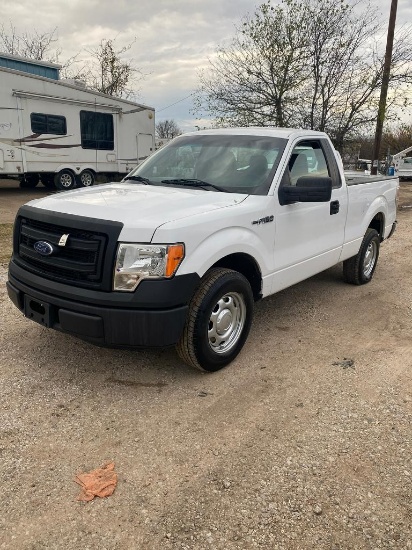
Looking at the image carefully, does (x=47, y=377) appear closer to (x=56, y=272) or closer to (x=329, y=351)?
(x=56, y=272)

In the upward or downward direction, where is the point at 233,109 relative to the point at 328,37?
downward

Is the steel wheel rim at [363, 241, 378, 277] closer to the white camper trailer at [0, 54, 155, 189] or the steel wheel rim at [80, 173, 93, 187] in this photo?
the white camper trailer at [0, 54, 155, 189]

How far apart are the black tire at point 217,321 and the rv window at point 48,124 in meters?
12.2

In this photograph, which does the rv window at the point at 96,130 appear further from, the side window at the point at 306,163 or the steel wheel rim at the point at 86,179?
the side window at the point at 306,163

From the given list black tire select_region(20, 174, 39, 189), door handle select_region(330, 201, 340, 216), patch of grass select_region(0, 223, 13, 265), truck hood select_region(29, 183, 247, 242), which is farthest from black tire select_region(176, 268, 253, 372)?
black tire select_region(20, 174, 39, 189)

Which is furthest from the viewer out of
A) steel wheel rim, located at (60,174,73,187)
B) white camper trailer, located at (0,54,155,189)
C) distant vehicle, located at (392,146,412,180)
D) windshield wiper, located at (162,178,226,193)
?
distant vehicle, located at (392,146,412,180)

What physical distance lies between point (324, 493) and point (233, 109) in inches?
709

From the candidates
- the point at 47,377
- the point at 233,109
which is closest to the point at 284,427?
the point at 47,377

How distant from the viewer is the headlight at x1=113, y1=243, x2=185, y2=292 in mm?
2963

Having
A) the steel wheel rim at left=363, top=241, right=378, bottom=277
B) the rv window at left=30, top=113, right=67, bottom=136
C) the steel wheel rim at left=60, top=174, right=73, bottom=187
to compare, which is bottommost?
the steel wheel rim at left=363, top=241, right=378, bottom=277

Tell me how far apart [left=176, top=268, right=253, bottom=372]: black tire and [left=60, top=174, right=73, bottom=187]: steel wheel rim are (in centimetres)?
1287

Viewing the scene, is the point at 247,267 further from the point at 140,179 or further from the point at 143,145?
the point at 143,145

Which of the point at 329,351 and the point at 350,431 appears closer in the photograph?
the point at 350,431

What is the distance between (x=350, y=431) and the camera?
2.92 m
